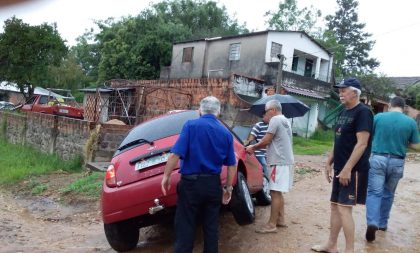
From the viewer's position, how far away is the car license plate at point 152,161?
4621 mm

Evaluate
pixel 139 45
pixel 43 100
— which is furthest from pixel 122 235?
pixel 139 45

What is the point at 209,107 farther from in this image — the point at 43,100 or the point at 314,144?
the point at 43,100

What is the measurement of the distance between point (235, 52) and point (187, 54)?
4.62 m

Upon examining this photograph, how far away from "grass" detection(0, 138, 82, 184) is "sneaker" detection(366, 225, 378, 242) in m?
→ 9.28

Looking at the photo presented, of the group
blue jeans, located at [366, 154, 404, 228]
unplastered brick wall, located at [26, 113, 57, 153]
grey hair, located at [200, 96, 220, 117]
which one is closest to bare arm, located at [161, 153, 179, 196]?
grey hair, located at [200, 96, 220, 117]

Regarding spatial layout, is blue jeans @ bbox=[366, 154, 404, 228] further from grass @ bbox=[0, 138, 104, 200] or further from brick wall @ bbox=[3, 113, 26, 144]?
brick wall @ bbox=[3, 113, 26, 144]

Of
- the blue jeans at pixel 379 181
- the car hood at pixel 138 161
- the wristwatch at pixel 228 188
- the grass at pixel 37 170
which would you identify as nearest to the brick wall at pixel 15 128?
the grass at pixel 37 170

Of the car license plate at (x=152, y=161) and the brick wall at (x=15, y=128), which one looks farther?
the brick wall at (x=15, y=128)

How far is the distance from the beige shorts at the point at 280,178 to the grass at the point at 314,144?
10.6 meters

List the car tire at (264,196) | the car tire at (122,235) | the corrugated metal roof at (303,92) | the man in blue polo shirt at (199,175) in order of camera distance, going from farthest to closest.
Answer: the corrugated metal roof at (303,92), the car tire at (264,196), the car tire at (122,235), the man in blue polo shirt at (199,175)

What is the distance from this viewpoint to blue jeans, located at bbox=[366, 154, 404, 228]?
16.8ft

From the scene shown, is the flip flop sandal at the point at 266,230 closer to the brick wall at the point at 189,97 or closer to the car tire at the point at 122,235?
the car tire at the point at 122,235

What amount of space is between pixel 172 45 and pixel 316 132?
13554 mm

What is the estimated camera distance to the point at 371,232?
5145 millimetres
